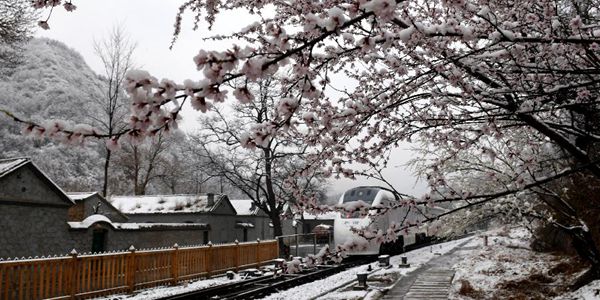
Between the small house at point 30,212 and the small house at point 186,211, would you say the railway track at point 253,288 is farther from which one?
the small house at point 186,211

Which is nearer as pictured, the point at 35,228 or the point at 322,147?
the point at 322,147

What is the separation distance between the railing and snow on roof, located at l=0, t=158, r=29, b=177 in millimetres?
12260

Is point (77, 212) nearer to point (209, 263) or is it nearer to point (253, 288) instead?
point (209, 263)

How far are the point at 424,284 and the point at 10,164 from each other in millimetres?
15903

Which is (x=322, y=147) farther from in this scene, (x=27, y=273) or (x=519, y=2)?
(x=27, y=273)

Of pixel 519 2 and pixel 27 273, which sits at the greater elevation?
pixel 519 2

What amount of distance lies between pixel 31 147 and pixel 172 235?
6448 cm

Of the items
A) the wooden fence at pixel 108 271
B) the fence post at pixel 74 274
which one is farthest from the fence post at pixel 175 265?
the fence post at pixel 74 274

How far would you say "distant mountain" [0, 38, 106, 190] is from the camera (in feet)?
240

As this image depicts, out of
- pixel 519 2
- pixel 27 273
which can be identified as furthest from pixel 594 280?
pixel 27 273

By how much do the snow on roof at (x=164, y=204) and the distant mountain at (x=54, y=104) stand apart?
11211mm

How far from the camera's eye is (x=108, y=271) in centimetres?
1323

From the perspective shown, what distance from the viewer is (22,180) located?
56.0 feet

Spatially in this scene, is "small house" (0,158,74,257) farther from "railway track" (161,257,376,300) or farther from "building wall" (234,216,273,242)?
"building wall" (234,216,273,242)
